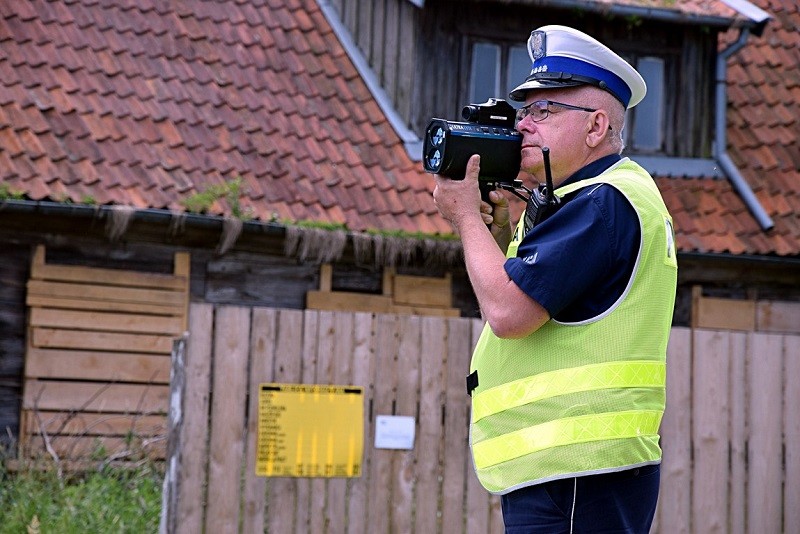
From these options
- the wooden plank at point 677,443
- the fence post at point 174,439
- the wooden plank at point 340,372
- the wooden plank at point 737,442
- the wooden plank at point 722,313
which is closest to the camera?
the fence post at point 174,439

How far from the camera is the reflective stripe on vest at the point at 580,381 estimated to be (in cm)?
299

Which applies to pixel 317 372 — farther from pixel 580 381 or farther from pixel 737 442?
pixel 580 381

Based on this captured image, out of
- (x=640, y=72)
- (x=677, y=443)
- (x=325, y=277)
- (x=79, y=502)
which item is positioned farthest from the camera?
(x=640, y=72)

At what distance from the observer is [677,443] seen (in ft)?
21.0

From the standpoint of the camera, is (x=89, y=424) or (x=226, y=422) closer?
(x=226, y=422)

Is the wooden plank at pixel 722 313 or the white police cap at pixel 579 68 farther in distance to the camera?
the wooden plank at pixel 722 313

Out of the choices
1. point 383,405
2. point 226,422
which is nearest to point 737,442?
point 383,405

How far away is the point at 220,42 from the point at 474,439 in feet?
25.8

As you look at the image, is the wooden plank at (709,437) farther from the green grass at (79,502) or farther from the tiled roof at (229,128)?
the tiled roof at (229,128)

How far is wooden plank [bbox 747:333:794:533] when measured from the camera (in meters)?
6.55

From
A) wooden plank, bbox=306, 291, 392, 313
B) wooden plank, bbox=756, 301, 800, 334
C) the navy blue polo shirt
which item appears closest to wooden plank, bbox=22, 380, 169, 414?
wooden plank, bbox=306, 291, 392, 313

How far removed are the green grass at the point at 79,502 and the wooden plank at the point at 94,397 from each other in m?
0.75

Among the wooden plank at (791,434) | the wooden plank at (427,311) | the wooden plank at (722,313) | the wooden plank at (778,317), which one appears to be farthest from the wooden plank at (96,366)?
the wooden plank at (778,317)

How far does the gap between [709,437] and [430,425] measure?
1.49 m
